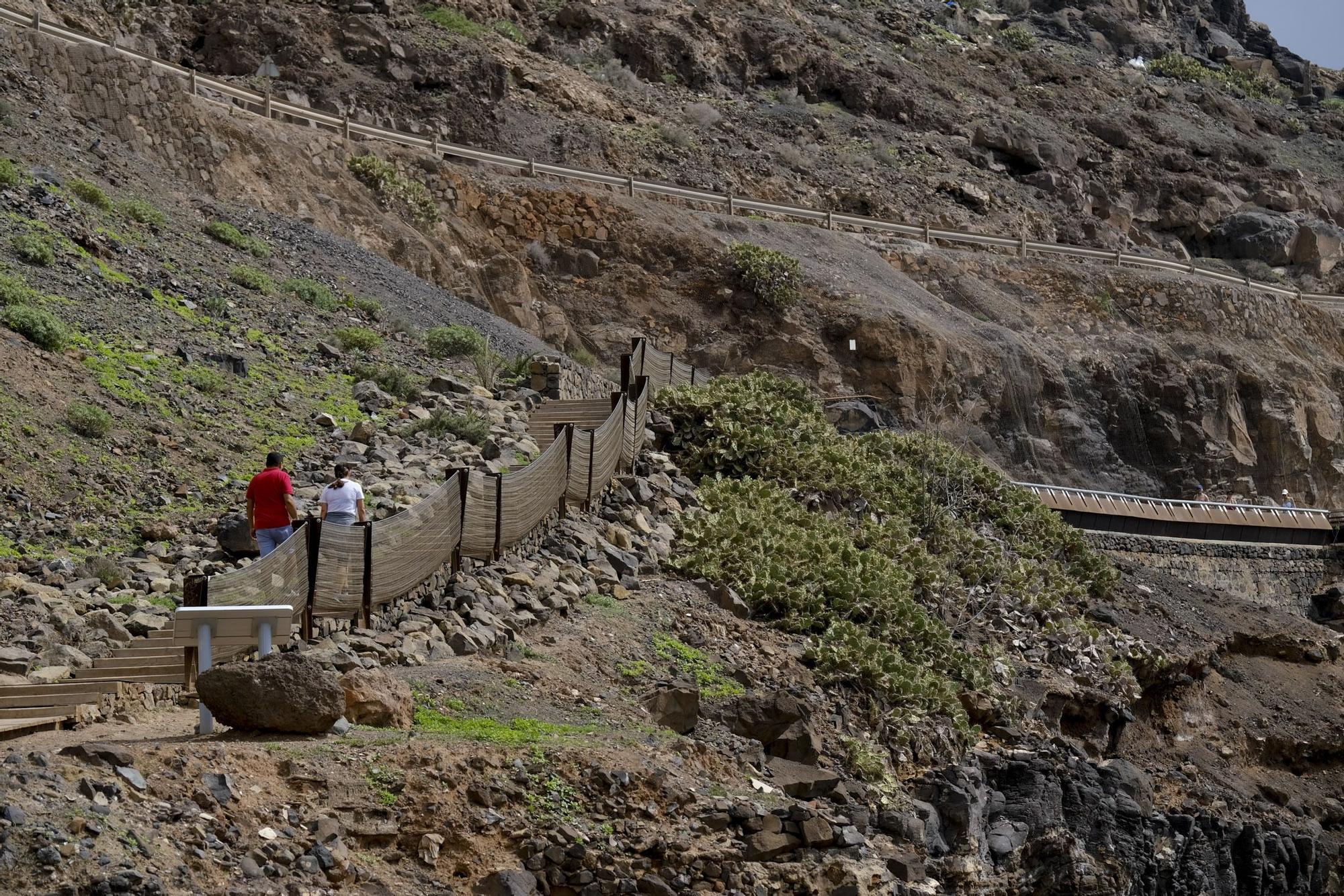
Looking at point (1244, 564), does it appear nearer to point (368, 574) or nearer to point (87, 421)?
point (87, 421)

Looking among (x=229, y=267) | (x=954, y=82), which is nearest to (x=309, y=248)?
(x=229, y=267)

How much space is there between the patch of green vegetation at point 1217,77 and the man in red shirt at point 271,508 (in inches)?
2679

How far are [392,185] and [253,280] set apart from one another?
1176 centimetres

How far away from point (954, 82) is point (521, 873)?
57.6m

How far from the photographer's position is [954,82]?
64.1 meters

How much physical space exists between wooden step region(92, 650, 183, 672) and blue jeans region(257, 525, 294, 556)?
5.55ft

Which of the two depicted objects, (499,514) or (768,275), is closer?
(499,514)

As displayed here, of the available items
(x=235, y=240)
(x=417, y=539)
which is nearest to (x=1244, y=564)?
(x=235, y=240)

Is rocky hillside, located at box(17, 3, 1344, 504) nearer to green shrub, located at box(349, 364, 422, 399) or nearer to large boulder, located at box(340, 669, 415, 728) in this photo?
A: green shrub, located at box(349, 364, 422, 399)

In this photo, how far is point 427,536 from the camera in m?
14.4

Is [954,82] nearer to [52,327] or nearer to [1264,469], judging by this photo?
[1264,469]

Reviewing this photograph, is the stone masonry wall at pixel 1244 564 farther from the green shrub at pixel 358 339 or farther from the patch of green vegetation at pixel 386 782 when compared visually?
the patch of green vegetation at pixel 386 782

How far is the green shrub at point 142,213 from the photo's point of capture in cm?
2486

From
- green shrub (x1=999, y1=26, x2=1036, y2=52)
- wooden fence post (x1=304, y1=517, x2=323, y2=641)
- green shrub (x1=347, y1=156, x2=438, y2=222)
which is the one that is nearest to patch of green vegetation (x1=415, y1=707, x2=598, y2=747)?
wooden fence post (x1=304, y1=517, x2=323, y2=641)
